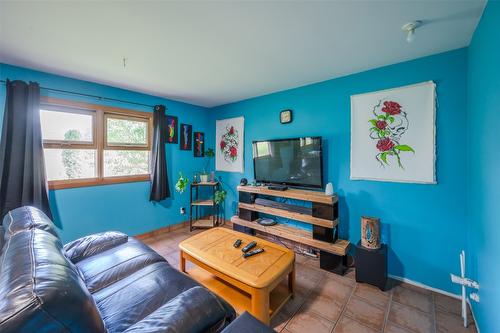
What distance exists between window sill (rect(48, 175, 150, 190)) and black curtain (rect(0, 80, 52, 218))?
18 cm

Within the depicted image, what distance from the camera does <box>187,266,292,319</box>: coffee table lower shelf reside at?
1.69m

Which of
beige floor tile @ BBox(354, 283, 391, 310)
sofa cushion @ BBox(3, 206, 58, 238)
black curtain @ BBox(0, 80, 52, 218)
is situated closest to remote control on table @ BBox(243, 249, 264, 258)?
beige floor tile @ BBox(354, 283, 391, 310)

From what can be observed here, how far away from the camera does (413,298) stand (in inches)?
74.3

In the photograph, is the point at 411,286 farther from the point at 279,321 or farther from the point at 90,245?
the point at 90,245

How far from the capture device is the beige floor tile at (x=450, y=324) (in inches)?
60.6

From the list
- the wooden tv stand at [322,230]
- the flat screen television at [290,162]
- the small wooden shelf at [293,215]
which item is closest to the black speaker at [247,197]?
the small wooden shelf at [293,215]

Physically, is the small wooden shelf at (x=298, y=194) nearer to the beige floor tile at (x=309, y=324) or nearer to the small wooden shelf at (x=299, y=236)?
the small wooden shelf at (x=299, y=236)

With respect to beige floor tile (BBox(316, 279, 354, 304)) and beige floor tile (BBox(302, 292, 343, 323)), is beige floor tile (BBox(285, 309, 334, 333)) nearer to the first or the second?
beige floor tile (BBox(302, 292, 343, 323))

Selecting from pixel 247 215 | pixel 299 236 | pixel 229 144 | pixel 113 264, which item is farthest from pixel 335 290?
pixel 229 144

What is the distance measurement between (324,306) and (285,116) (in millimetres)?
2320

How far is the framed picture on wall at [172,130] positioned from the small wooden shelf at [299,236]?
5.71 ft

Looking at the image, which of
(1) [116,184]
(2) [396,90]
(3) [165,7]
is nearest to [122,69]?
(3) [165,7]

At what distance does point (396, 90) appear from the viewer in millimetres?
2123

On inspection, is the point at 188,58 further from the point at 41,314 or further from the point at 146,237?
the point at 146,237
